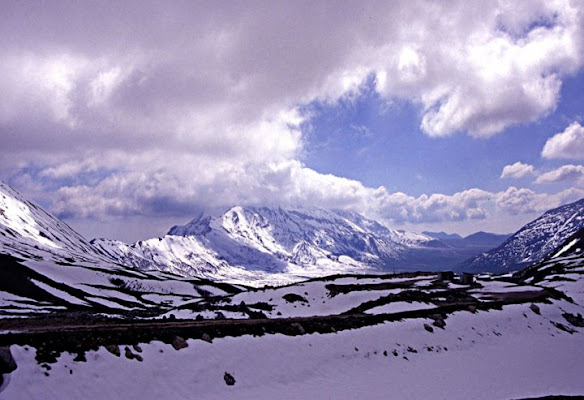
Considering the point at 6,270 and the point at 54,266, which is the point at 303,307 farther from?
the point at 54,266

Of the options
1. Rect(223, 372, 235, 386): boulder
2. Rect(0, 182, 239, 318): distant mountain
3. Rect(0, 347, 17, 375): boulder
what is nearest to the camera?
Rect(0, 347, 17, 375): boulder

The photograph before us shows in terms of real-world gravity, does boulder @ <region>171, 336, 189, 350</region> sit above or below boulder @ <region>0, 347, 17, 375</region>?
below

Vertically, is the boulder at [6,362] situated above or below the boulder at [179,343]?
above

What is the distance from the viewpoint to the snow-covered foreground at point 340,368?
1936 cm

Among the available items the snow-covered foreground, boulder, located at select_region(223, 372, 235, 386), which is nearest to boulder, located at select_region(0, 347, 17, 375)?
the snow-covered foreground

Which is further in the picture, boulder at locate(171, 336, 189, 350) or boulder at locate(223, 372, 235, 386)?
boulder at locate(171, 336, 189, 350)

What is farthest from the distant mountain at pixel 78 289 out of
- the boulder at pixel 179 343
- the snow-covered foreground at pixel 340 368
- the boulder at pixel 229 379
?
the boulder at pixel 229 379

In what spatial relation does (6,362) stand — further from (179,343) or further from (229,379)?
(229,379)

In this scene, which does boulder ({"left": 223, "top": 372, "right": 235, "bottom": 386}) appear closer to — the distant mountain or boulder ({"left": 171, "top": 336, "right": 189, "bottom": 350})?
boulder ({"left": 171, "top": 336, "right": 189, "bottom": 350})

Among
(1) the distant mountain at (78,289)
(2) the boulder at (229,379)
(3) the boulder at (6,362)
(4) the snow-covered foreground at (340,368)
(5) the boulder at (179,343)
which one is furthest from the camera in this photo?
(1) the distant mountain at (78,289)

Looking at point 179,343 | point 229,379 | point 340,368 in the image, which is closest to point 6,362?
point 179,343

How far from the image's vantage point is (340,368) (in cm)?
2772

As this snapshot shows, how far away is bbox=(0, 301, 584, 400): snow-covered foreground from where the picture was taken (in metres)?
19.4

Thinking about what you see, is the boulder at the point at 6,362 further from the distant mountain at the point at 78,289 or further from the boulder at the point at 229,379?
the distant mountain at the point at 78,289
